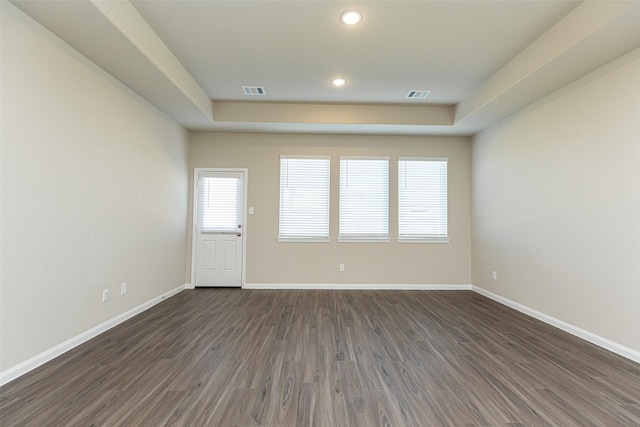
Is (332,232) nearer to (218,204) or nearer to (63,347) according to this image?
(218,204)

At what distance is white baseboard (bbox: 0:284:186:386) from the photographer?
1.96 meters

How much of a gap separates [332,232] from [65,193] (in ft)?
11.5

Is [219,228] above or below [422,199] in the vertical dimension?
below

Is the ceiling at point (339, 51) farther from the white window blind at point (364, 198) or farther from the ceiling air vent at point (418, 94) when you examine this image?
the white window blind at point (364, 198)

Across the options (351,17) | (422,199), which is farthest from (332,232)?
(351,17)

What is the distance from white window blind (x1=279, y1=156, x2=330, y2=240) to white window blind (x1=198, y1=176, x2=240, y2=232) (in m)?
0.85

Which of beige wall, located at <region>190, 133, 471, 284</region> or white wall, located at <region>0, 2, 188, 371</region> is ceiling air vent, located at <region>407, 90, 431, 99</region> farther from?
white wall, located at <region>0, 2, 188, 371</region>

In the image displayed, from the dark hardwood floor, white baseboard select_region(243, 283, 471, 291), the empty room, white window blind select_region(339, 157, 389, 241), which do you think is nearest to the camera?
the dark hardwood floor

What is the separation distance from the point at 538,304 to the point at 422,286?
1698mm

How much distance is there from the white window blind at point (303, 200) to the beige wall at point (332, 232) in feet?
0.39

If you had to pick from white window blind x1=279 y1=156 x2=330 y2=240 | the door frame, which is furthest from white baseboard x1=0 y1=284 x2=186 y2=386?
white window blind x1=279 y1=156 x2=330 y2=240

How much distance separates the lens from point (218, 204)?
15.9ft

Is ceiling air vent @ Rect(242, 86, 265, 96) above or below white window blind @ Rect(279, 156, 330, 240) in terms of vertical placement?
above

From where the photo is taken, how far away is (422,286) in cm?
482
